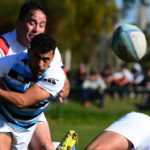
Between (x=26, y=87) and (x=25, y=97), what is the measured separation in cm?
23

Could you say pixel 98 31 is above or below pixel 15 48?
below

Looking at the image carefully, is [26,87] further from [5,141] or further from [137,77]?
[137,77]

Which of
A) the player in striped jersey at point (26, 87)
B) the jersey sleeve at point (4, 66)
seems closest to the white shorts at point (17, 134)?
the player in striped jersey at point (26, 87)

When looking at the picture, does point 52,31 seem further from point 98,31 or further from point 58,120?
point 58,120

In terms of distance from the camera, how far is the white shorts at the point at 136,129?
4148 mm

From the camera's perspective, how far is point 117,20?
30828 millimetres

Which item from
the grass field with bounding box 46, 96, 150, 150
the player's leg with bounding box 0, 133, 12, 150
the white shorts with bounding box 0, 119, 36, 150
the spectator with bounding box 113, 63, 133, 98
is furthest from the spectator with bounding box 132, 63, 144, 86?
the player's leg with bounding box 0, 133, 12, 150

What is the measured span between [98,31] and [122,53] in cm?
2421

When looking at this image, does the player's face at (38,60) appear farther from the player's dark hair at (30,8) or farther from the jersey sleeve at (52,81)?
the player's dark hair at (30,8)

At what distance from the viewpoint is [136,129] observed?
4203mm

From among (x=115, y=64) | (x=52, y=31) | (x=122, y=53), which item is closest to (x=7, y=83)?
(x=122, y=53)

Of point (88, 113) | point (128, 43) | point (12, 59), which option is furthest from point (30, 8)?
point (88, 113)

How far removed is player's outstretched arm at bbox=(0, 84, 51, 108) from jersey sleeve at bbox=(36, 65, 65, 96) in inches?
2.0

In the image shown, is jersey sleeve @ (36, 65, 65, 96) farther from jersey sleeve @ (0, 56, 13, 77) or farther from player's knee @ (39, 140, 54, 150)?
player's knee @ (39, 140, 54, 150)
